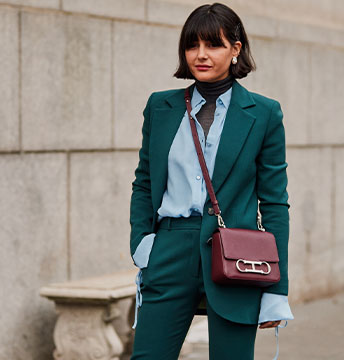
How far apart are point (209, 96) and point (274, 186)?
0.42 metres

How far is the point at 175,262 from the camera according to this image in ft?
11.6

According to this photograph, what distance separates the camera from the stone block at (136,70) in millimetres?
6965

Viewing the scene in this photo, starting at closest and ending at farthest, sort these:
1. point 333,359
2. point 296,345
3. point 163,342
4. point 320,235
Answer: point 163,342, point 333,359, point 296,345, point 320,235

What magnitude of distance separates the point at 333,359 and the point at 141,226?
3.48 meters

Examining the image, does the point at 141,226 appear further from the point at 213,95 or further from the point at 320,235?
the point at 320,235

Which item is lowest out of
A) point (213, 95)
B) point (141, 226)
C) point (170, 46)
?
point (141, 226)

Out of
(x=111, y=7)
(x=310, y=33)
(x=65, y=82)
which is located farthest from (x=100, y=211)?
(x=310, y=33)

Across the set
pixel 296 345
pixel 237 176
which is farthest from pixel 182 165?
pixel 296 345

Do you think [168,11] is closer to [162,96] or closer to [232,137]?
[162,96]

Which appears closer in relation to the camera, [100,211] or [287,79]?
[100,211]

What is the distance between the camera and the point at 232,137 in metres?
3.59

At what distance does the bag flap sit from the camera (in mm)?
3488

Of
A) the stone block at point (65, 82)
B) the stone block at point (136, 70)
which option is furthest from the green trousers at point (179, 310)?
the stone block at point (136, 70)

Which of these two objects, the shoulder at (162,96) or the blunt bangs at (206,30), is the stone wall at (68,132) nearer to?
the shoulder at (162,96)
